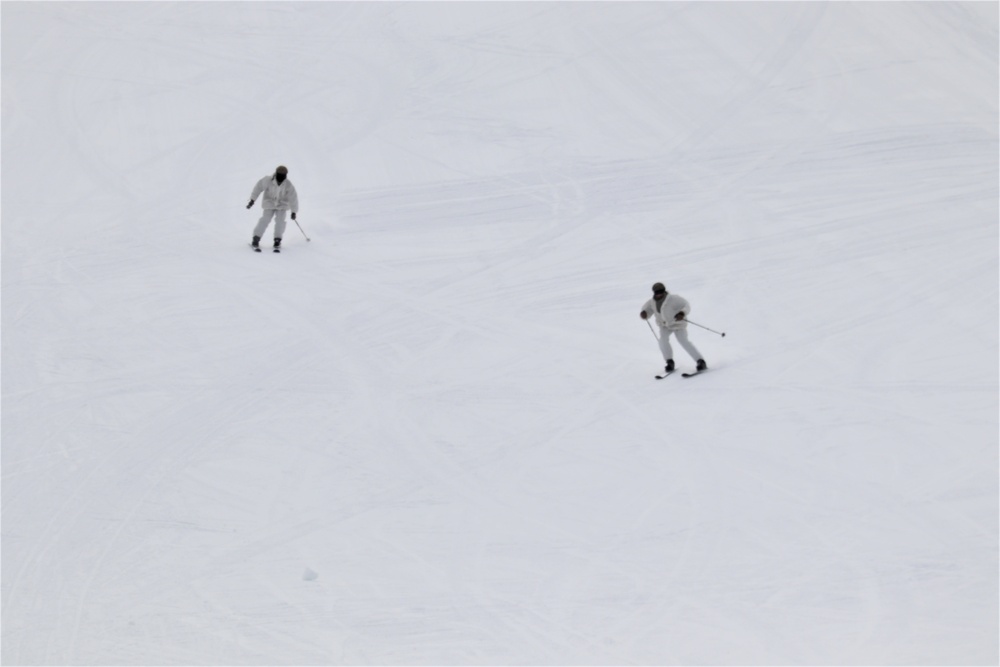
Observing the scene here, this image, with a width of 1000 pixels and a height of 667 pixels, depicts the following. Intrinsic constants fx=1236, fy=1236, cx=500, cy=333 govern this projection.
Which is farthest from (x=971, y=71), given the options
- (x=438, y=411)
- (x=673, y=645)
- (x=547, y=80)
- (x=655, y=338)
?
(x=673, y=645)

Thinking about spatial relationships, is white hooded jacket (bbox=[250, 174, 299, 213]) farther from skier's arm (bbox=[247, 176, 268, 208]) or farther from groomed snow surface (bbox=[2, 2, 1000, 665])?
groomed snow surface (bbox=[2, 2, 1000, 665])

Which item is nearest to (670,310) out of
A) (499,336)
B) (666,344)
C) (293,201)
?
(666,344)

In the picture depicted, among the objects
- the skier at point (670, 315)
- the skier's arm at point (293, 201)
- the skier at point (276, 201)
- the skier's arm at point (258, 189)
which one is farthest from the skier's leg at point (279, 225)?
the skier at point (670, 315)

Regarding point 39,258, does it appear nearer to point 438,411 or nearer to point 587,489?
point 438,411

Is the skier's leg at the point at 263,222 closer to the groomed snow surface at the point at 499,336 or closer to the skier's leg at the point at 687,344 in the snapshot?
the groomed snow surface at the point at 499,336

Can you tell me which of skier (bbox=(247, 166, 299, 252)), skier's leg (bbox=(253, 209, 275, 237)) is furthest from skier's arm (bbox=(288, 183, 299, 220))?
skier's leg (bbox=(253, 209, 275, 237))
